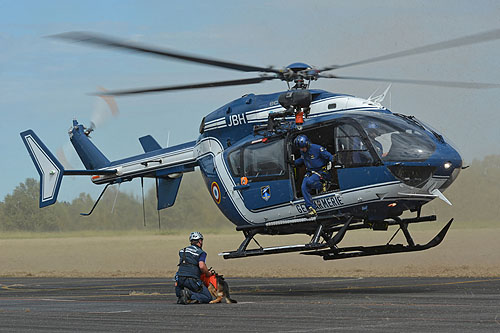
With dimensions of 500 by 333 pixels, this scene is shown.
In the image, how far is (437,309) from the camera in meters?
12.6

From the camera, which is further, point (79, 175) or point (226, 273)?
point (226, 273)

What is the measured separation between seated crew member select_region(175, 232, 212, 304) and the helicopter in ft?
5.70

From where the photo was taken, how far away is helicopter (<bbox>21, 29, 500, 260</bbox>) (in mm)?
15547

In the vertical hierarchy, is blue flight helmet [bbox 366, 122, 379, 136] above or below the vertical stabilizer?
below

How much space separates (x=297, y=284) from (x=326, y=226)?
4521 millimetres

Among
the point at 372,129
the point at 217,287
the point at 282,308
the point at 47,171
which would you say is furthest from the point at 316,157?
the point at 47,171

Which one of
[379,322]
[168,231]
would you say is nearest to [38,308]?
[379,322]

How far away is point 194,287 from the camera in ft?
49.4

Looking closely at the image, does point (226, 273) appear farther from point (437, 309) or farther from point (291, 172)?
point (437, 309)

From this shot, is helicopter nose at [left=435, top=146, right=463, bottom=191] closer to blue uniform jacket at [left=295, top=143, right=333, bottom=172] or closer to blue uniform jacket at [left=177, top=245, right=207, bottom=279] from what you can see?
blue uniform jacket at [left=295, top=143, right=333, bottom=172]

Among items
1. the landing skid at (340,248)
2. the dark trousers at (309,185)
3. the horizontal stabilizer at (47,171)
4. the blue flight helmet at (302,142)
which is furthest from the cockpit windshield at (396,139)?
the horizontal stabilizer at (47,171)

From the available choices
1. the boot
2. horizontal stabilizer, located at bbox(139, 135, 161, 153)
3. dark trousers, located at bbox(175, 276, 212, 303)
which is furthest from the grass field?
dark trousers, located at bbox(175, 276, 212, 303)

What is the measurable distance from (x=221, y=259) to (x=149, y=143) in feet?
42.4

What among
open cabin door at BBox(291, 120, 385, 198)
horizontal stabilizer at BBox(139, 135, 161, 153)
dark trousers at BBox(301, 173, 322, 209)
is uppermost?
horizontal stabilizer at BBox(139, 135, 161, 153)
